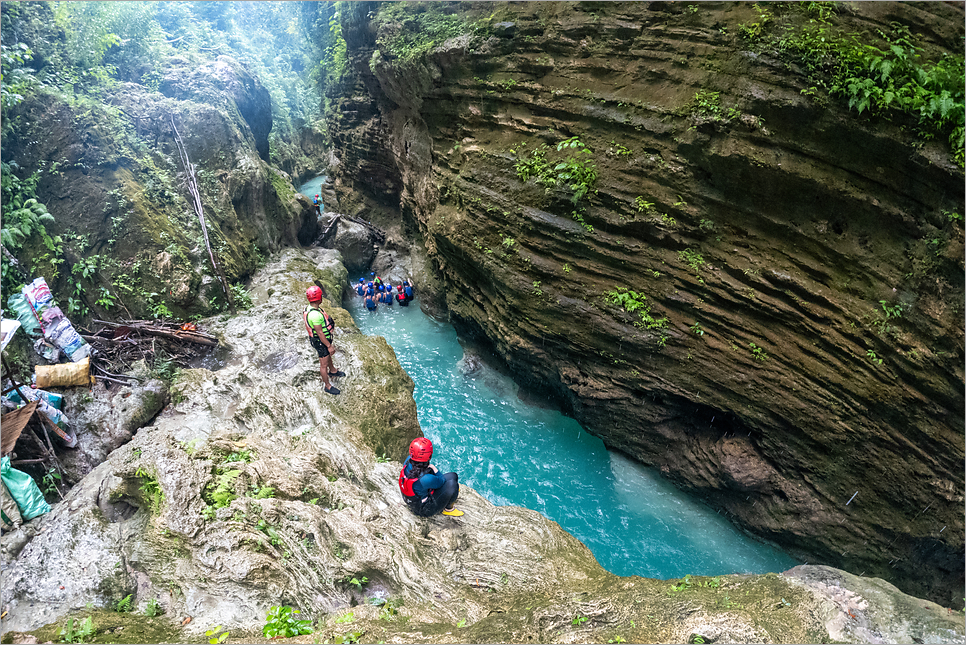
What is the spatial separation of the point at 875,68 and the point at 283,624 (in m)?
9.33

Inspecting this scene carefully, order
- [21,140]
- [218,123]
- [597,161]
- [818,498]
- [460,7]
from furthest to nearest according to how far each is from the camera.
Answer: [218,123]
[460,7]
[21,140]
[597,161]
[818,498]

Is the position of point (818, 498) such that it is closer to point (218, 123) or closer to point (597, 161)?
point (597, 161)

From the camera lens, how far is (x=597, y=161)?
8328 mm

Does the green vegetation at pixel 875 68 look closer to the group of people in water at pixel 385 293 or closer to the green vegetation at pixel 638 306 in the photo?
the green vegetation at pixel 638 306

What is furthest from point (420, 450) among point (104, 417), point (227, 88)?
point (227, 88)

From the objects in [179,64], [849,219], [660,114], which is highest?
[660,114]

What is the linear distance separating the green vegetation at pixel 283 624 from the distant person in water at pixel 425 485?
75.8 inches

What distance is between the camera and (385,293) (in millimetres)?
16203

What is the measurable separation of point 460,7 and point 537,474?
10661 mm

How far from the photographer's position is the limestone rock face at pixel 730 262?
624cm

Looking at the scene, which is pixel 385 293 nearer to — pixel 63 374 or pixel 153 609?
pixel 63 374

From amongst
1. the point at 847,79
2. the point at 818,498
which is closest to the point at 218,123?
the point at 847,79

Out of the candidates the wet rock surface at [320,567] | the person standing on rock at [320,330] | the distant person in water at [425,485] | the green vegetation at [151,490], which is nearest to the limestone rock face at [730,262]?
the wet rock surface at [320,567]

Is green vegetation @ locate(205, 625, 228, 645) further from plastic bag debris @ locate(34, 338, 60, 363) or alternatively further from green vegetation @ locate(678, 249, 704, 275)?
green vegetation @ locate(678, 249, 704, 275)
